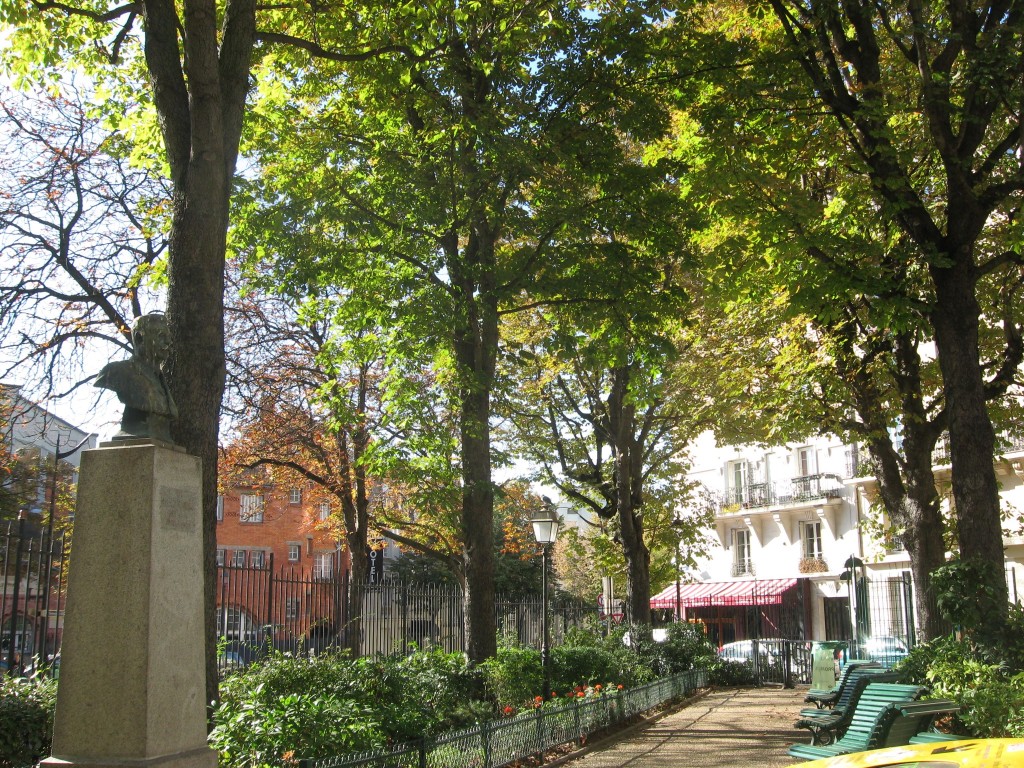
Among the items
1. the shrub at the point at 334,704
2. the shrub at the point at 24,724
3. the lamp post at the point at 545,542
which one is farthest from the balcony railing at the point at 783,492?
the shrub at the point at 24,724

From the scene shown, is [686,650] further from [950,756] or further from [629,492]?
[950,756]

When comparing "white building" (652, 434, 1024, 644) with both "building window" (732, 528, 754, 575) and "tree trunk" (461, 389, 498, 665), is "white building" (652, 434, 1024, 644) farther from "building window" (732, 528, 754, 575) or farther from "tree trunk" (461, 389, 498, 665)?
"tree trunk" (461, 389, 498, 665)

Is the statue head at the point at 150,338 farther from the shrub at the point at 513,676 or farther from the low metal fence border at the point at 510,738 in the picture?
the shrub at the point at 513,676

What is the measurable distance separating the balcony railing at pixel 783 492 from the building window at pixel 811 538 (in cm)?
129

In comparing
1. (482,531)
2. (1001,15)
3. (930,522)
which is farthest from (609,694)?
(1001,15)

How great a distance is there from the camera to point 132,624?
6.62m

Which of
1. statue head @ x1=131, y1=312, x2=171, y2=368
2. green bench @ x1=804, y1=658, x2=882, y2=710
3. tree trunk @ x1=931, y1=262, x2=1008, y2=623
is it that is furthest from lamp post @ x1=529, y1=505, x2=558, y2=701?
statue head @ x1=131, y1=312, x2=171, y2=368

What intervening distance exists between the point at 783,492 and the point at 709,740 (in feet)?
99.8

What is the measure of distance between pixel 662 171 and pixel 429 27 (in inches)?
187

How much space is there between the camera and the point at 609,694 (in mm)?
17484

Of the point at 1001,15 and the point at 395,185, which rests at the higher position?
the point at 1001,15

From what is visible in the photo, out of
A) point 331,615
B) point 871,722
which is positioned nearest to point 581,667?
point 331,615

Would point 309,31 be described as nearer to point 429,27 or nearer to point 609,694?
point 429,27

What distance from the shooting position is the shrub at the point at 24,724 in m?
8.99
